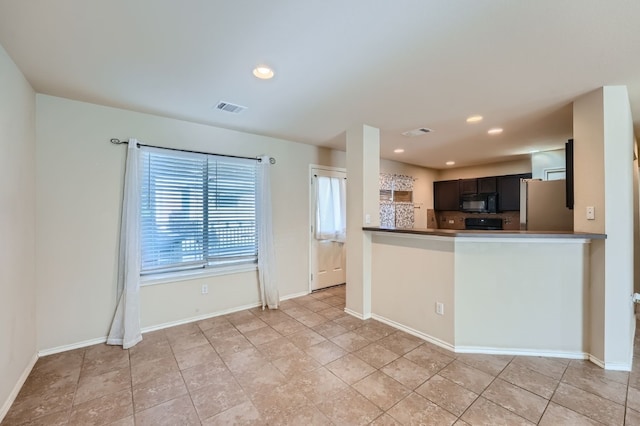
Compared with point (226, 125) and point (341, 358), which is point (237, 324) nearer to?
point (341, 358)

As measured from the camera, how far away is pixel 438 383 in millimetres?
2141

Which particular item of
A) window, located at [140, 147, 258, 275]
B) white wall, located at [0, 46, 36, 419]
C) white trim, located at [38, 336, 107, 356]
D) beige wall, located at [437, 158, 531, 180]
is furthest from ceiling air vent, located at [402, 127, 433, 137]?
white trim, located at [38, 336, 107, 356]

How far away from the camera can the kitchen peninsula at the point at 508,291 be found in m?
2.49

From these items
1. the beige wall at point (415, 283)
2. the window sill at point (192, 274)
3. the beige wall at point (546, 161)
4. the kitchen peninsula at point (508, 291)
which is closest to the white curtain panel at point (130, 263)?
the window sill at point (192, 274)

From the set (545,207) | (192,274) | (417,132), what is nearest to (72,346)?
Result: (192,274)

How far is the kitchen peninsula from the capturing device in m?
2.49

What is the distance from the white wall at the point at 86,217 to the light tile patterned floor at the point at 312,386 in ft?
1.10

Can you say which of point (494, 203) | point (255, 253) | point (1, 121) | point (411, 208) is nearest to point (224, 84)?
point (1, 121)

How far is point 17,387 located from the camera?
2.05 m

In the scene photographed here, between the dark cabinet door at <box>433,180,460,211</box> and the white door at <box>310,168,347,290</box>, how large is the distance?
3022 mm

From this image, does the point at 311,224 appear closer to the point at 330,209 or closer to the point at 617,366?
the point at 330,209

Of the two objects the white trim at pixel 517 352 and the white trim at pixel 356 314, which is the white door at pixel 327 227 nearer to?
the white trim at pixel 356 314

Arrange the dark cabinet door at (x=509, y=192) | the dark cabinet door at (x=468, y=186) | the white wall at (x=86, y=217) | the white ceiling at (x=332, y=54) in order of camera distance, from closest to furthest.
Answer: the white ceiling at (x=332, y=54) → the white wall at (x=86, y=217) → the dark cabinet door at (x=509, y=192) → the dark cabinet door at (x=468, y=186)

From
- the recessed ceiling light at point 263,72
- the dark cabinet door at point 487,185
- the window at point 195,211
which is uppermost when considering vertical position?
the recessed ceiling light at point 263,72
